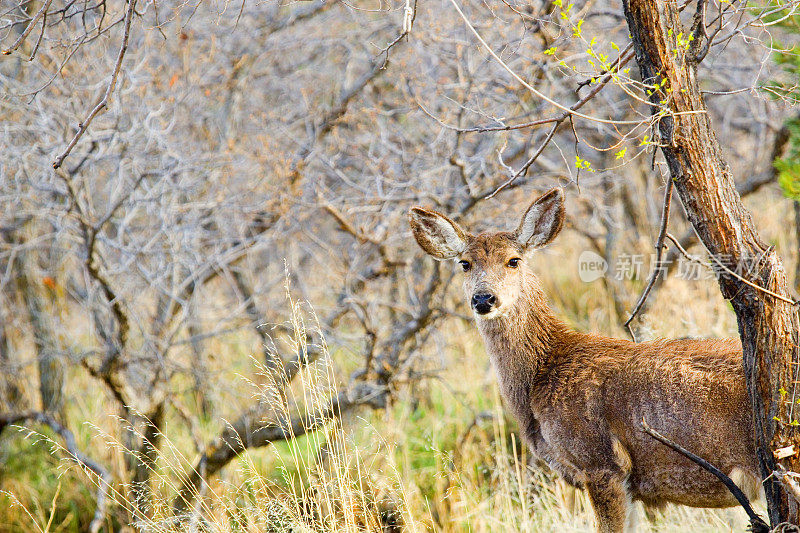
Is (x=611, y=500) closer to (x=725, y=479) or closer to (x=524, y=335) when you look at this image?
(x=725, y=479)

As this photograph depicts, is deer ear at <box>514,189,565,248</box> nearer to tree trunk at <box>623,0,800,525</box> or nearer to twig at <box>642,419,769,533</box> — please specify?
tree trunk at <box>623,0,800,525</box>

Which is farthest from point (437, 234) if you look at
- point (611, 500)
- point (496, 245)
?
point (611, 500)

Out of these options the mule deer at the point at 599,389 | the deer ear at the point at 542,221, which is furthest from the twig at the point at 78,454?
the deer ear at the point at 542,221

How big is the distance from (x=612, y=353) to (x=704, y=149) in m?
1.52

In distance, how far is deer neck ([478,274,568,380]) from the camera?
5004 mm

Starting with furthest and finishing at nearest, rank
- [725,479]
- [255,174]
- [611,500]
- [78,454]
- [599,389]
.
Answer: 1. [255,174]
2. [78,454]
3. [599,389]
4. [611,500]
5. [725,479]

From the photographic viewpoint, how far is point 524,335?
16.6 ft

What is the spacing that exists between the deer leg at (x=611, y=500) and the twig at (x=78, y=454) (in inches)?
158

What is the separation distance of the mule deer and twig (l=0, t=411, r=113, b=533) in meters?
3.57

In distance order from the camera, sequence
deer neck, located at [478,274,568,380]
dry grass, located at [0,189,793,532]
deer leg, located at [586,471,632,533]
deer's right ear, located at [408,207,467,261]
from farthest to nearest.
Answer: dry grass, located at [0,189,793,532] < deer's right ear, located at [408,207,467,261] < deer neck, located at [478,274,568,380] < deer leg, located at [586,471,632,533]

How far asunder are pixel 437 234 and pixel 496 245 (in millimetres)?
390

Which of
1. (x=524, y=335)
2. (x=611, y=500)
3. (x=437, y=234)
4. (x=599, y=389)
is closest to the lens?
(x=611, y=500)

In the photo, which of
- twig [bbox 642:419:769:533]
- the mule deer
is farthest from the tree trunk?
the mule deer

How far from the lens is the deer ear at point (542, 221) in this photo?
504cm
